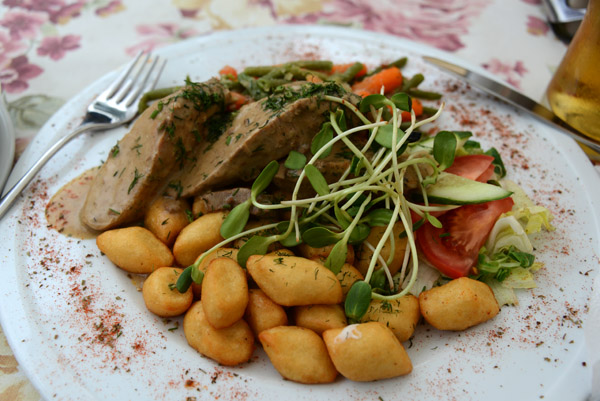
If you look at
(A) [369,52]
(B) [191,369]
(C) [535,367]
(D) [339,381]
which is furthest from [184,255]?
(A) [369,52]

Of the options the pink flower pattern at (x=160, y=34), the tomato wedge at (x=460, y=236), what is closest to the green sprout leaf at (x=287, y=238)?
the tomato wedge at (x=460, y=236)

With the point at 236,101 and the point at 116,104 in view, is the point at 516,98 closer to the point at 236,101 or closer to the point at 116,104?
the point at 236,101

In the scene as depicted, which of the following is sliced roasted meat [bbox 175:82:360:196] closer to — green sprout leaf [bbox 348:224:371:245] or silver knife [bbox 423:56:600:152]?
green sprout leaf [bbox 348:224:371:245]

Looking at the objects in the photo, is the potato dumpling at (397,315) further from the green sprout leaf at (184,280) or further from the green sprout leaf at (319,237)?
the green sprout leaf at (184,280)

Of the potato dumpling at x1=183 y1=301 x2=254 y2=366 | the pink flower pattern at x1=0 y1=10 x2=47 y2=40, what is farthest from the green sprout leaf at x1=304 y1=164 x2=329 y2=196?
the pink flower pattern at x1=0 y1=10 x2=47 y2=40

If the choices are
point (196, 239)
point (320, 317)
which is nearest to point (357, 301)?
point (320, 317)

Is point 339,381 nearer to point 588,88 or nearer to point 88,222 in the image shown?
point 88,222
